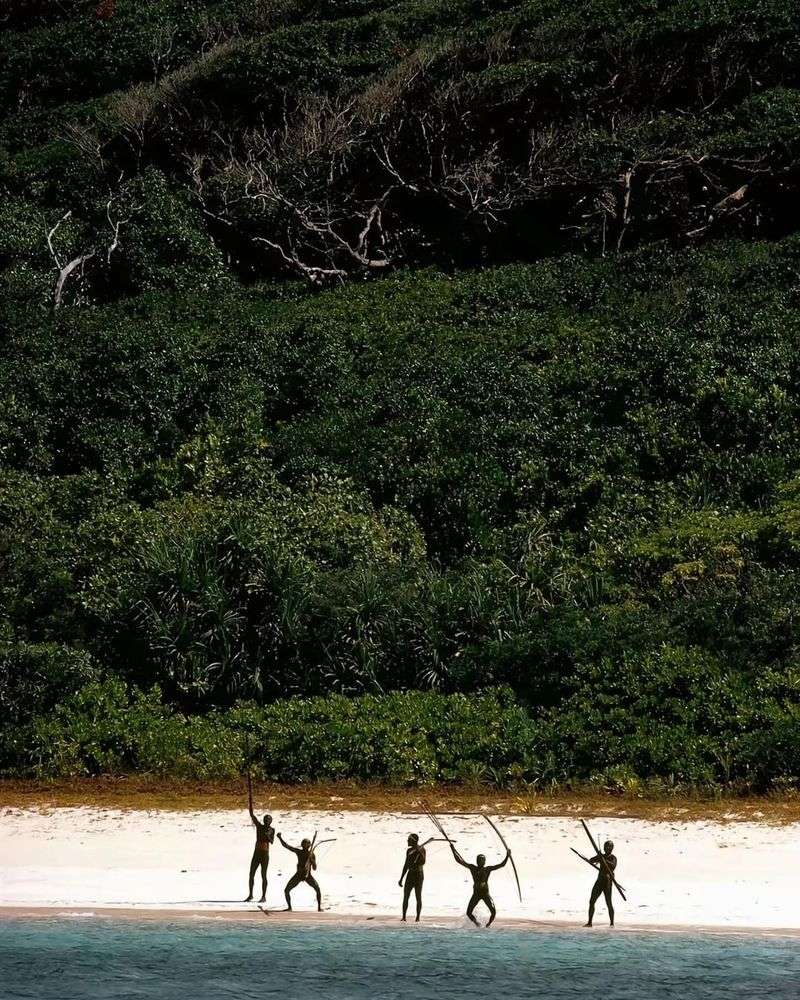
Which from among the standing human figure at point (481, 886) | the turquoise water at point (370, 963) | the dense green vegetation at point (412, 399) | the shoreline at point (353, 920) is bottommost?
the turquoise water at point (370, 963)

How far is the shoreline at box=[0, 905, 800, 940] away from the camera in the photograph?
1230 centimetres

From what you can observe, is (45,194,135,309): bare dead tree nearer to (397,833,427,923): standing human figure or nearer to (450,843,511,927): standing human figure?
(397,833,427,923): standing human figure

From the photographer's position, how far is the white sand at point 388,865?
507 inches

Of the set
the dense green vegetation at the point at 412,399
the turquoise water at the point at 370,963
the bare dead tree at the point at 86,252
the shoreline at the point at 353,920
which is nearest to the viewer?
the turquoise water at the point at 370,963

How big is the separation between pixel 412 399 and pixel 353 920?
15.6m

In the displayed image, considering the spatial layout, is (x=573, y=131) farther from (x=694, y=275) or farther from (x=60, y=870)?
(x=60, y=870)

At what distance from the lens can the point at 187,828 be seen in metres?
15.6

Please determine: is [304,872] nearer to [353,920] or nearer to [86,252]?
[353,920]

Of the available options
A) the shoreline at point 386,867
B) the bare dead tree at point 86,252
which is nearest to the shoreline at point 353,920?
the shoreline at point 386,867

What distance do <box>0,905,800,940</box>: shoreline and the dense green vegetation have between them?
425 cm

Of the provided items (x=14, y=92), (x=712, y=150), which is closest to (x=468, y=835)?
(x=712, y=150)

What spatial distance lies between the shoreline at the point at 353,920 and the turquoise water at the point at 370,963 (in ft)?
0.18

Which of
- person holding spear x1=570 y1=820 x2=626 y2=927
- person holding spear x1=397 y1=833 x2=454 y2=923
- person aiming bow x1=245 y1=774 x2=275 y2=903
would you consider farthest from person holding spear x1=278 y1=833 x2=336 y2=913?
person holding spear x1=570 y1=820 x2=626 y2=927

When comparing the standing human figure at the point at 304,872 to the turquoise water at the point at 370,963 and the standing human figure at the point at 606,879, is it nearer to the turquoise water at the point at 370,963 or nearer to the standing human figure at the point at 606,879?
the turquoise water at the point at 370,963
